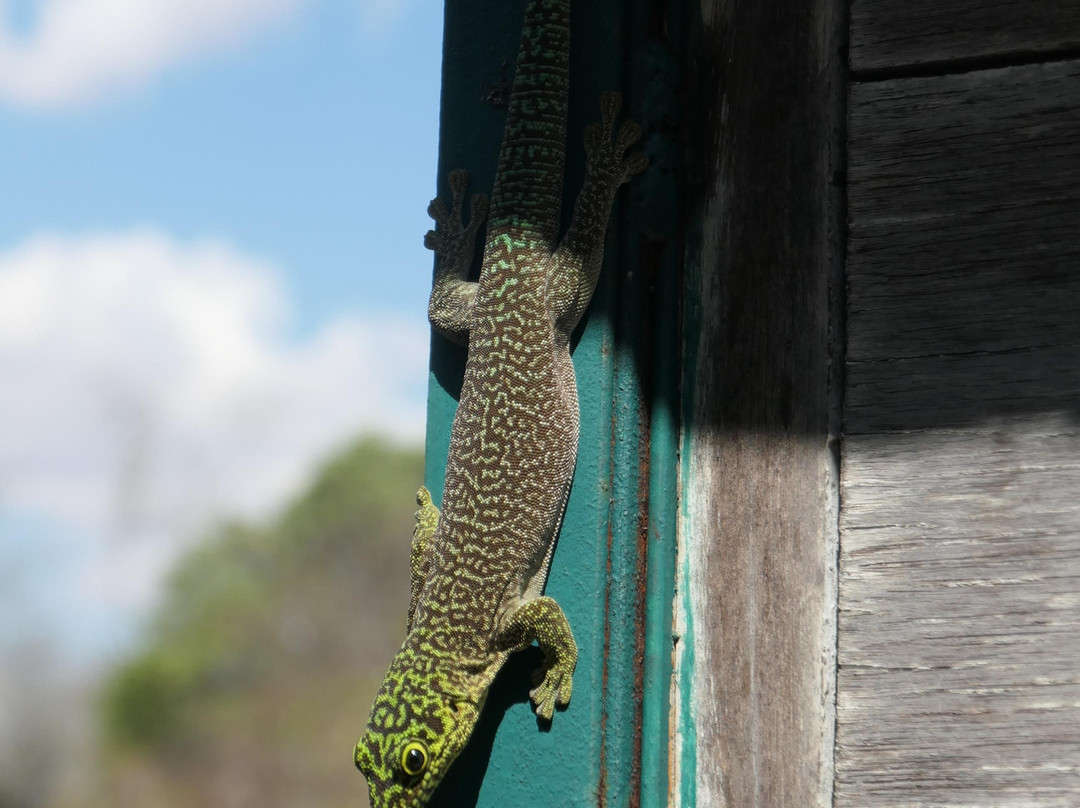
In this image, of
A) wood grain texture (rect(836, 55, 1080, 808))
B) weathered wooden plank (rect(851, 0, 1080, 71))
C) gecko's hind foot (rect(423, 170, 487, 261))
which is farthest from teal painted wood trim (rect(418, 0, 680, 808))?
weathered wooden plank (rect(851, 0, 1080, 71))

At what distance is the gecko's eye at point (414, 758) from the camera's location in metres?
2.23

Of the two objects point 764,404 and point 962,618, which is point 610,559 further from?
point 962,618

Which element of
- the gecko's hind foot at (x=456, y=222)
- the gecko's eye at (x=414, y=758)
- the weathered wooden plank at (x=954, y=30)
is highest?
the weathered wooden plank at (x=954, y=30)

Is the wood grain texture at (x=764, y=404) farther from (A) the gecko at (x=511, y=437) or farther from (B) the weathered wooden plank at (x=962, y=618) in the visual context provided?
(A) the gecko at (x=511, y=437)

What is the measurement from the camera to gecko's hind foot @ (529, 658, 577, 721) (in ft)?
6.82

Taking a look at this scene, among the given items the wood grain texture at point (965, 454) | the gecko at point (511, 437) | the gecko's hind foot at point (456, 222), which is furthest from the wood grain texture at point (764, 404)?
the gecko's hind foot at point (456, 222)

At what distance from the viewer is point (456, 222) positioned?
96.9 inches

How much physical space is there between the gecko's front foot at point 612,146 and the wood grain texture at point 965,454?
1.62ft

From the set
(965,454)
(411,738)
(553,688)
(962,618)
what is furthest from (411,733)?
(965,454)

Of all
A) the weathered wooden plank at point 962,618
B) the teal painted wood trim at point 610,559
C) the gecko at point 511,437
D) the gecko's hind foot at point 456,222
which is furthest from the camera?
the gecko's hind foot at point 456,222

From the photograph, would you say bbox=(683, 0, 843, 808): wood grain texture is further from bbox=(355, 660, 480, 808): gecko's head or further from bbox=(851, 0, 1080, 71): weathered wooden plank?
bbox=(355, 660, 480, 808): gecko's head

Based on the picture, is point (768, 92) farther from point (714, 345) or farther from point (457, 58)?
point (457, 58)

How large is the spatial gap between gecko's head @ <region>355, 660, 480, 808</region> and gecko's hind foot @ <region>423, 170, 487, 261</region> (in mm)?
1019

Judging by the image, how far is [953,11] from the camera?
1.97 m
